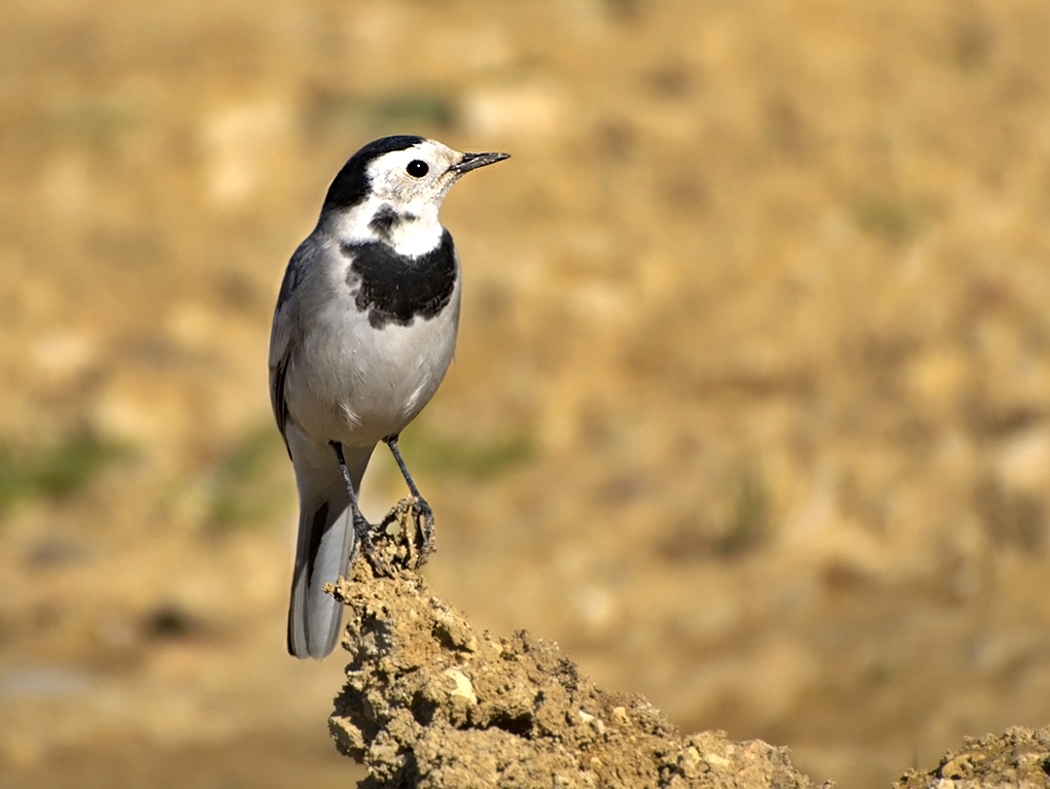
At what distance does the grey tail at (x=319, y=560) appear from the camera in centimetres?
658

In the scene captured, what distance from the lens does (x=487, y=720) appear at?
16.3 feet

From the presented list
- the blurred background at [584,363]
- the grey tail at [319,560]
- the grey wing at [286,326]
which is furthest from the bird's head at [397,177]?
the blurred background at [584,363]

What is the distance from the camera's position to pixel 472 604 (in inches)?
473

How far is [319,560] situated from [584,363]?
24.7 ft

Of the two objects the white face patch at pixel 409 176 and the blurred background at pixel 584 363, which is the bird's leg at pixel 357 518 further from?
the blurred background at pixel 584 363

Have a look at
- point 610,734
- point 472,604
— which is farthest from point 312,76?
point 610,734

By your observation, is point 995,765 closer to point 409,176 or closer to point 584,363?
point 409,176

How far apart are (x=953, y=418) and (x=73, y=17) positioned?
1071cm

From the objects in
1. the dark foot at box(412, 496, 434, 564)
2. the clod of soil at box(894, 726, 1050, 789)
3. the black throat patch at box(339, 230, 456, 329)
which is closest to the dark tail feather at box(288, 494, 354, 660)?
the dark foot at box(412, 496, 434, 564)

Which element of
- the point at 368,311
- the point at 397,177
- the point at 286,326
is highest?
the point at 397,177

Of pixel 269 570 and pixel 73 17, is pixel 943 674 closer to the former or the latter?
pixel 269 570

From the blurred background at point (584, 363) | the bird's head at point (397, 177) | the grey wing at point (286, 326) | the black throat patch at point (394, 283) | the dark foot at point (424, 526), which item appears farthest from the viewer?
the blurred background at point (584, 363)

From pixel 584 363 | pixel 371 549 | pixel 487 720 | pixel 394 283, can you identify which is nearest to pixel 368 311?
pixel 394 283

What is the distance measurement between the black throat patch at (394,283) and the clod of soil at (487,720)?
141cm
